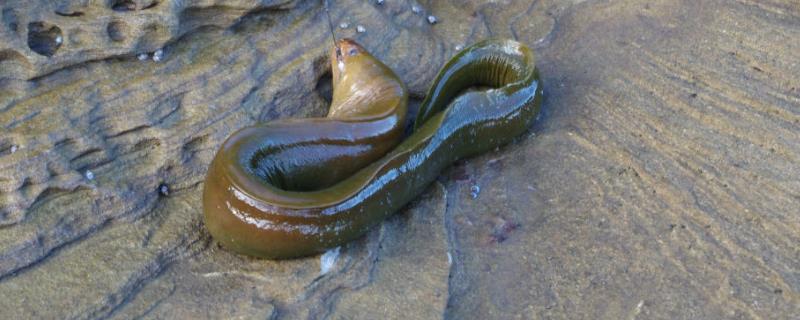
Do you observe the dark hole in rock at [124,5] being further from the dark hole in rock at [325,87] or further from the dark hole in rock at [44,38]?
the dark hole in rock at [325,87]

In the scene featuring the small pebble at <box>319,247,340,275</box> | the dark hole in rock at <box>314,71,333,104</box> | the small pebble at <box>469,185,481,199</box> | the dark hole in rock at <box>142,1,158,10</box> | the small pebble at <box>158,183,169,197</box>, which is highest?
the dark hole in rock at <box>142,1,158,10</box>

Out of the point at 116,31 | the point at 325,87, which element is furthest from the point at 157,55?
the point at 325,87

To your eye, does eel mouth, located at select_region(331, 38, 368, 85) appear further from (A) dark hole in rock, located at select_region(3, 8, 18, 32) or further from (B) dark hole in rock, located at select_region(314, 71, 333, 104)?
(A) dark hole in rock, located at select_region(3, 8, 18, 32)

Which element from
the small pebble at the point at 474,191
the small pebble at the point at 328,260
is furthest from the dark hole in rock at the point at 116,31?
the small pebble at the point at 474,191

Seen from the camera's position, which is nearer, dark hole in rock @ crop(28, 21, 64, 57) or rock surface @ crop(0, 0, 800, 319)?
rock surface @ crop(0, 0, 800, 319)

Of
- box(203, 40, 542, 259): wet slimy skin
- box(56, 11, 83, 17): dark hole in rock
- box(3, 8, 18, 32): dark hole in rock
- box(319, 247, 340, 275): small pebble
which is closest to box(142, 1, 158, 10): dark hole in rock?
box(56, 11, 83, 17): dark hole in rock

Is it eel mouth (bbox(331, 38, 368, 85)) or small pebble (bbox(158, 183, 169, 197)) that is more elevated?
eel mouth (bbox(331, 38, 368, 85))
